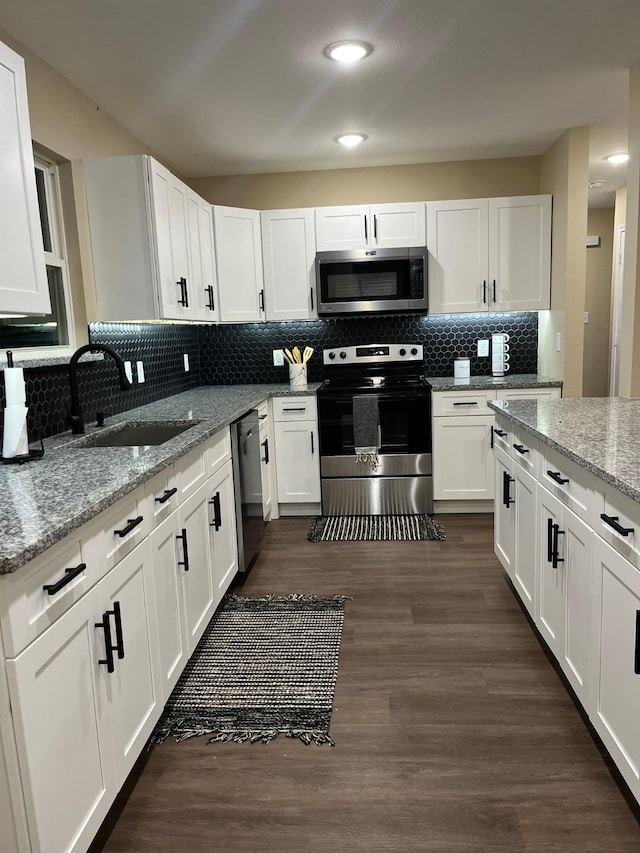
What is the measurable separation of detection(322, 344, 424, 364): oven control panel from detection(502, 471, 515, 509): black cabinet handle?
1909 millimetres

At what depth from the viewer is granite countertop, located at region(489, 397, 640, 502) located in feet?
5.23

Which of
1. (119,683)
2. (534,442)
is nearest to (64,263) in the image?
(119,683)

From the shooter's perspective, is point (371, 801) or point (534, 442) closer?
point (371, 801)

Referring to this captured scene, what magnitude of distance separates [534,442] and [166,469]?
139cm

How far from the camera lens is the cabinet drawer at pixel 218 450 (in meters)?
2.68

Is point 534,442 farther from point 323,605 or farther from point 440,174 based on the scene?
point 440,174

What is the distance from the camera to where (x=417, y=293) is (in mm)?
4250

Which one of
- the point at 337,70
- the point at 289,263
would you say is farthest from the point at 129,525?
the point at 289,263

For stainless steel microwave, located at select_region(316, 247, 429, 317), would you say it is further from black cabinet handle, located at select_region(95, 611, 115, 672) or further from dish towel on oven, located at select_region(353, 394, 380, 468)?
black cabinet handle, located at select_region(95, 611, 115, 672)

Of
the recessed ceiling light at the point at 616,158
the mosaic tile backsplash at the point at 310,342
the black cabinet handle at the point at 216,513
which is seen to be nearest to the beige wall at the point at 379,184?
the recessed ceiling light at the point at 616,158

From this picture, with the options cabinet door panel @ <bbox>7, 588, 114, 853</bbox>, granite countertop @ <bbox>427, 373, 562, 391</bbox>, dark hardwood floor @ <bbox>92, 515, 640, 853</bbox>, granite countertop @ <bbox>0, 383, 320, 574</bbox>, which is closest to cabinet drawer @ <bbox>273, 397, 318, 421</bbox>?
granite countertop @ <bbox>427, 373, 562, 391</bbox>

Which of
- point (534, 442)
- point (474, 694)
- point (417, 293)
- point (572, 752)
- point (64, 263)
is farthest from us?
point (417, 293)

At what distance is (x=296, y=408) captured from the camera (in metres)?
4.21

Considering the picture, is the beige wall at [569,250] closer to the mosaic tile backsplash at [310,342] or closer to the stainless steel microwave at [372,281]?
the mosaic tile backsplash at [310,342]
